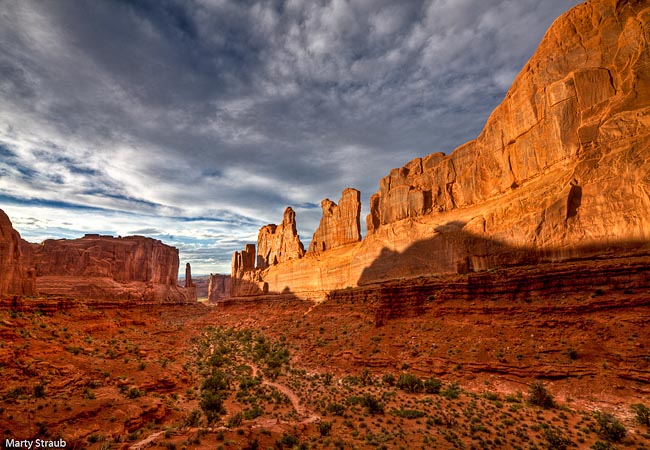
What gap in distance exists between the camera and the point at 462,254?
38219 mm

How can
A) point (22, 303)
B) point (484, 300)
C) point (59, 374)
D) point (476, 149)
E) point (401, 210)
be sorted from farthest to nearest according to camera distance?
point (401, 210) < point (476, 149) < point (484, 300) < point (22, 303) < point (59, 374)

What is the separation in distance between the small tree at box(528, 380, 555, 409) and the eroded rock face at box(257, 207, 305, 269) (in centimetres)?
6228

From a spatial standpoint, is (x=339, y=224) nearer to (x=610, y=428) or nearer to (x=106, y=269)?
(x=610, y=428)

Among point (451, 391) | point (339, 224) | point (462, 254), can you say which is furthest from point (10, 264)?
point (339, 224)

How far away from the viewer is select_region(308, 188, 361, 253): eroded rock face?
2635 inches

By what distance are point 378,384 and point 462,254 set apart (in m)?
20.8

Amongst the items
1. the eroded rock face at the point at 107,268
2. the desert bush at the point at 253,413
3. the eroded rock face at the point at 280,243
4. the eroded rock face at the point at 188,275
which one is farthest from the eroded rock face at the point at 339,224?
the eroded rock face at the point at 188,275

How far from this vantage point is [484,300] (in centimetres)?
2770

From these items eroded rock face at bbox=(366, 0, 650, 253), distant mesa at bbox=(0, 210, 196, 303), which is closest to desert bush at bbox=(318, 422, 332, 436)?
eroded rock face at bbox=(366, 0, 650, 253)

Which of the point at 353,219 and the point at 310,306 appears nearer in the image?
the point at 310,306

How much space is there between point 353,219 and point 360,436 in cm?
5291

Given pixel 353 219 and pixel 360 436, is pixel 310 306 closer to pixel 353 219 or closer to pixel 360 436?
pixel 353 219

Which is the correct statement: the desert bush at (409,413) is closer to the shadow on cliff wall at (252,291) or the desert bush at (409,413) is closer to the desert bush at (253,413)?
the desert bush at (253,413)

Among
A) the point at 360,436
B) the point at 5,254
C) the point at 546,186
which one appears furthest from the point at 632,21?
the point at 5,254
